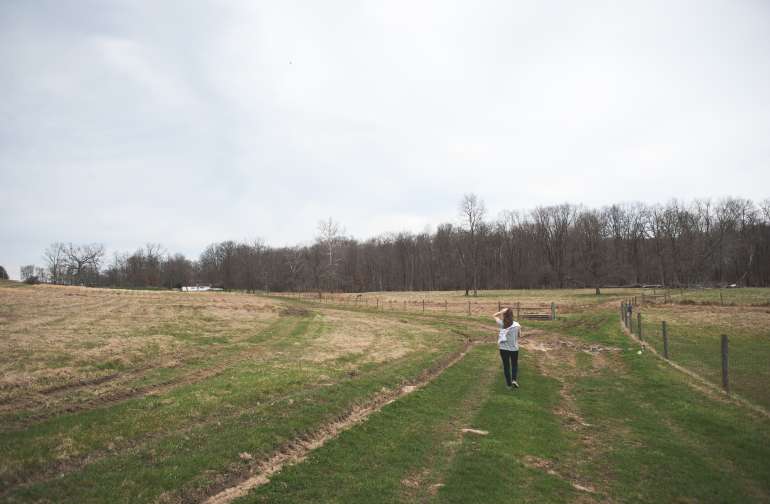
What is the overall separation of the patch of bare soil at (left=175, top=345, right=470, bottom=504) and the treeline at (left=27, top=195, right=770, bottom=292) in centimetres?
6382

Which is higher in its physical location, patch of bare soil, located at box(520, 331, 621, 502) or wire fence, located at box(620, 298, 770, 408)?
wire fence, located at box(620, 298, 770, 408)

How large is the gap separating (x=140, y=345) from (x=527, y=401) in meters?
17.0

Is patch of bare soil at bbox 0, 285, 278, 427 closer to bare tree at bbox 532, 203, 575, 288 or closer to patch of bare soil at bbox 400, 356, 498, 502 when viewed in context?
patch of bare soil at bbox 400, 356, 498, 502

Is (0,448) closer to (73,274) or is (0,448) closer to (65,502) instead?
(65,502)

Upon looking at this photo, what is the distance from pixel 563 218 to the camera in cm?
10988

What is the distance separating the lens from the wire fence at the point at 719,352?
42.7 feet

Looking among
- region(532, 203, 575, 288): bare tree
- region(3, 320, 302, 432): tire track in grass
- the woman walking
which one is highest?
region(532, 203, 575, 288): bare tree

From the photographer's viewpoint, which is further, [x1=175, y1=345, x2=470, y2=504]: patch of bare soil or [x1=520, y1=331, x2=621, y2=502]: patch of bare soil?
[x1=520, y1=331, x2=621, y2=502]: patch of bare soil

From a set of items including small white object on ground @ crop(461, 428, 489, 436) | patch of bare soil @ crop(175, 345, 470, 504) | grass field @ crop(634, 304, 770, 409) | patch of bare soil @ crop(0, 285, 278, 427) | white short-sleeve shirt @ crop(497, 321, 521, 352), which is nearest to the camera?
patch of bare soil @ crop(175, 345, 470, 504)

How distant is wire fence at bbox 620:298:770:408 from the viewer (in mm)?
13016

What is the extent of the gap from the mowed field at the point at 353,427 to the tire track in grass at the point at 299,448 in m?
0.05

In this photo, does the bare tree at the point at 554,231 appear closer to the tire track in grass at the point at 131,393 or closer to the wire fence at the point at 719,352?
the wire fence at the point at 719,352

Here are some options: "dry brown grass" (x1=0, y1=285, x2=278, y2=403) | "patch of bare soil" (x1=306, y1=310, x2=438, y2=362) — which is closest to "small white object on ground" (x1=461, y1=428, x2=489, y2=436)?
"patch of bare soil" (x1=306, y1=310, x2=438, y2=362)

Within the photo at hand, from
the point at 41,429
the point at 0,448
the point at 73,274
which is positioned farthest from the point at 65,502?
the point at 73,274
